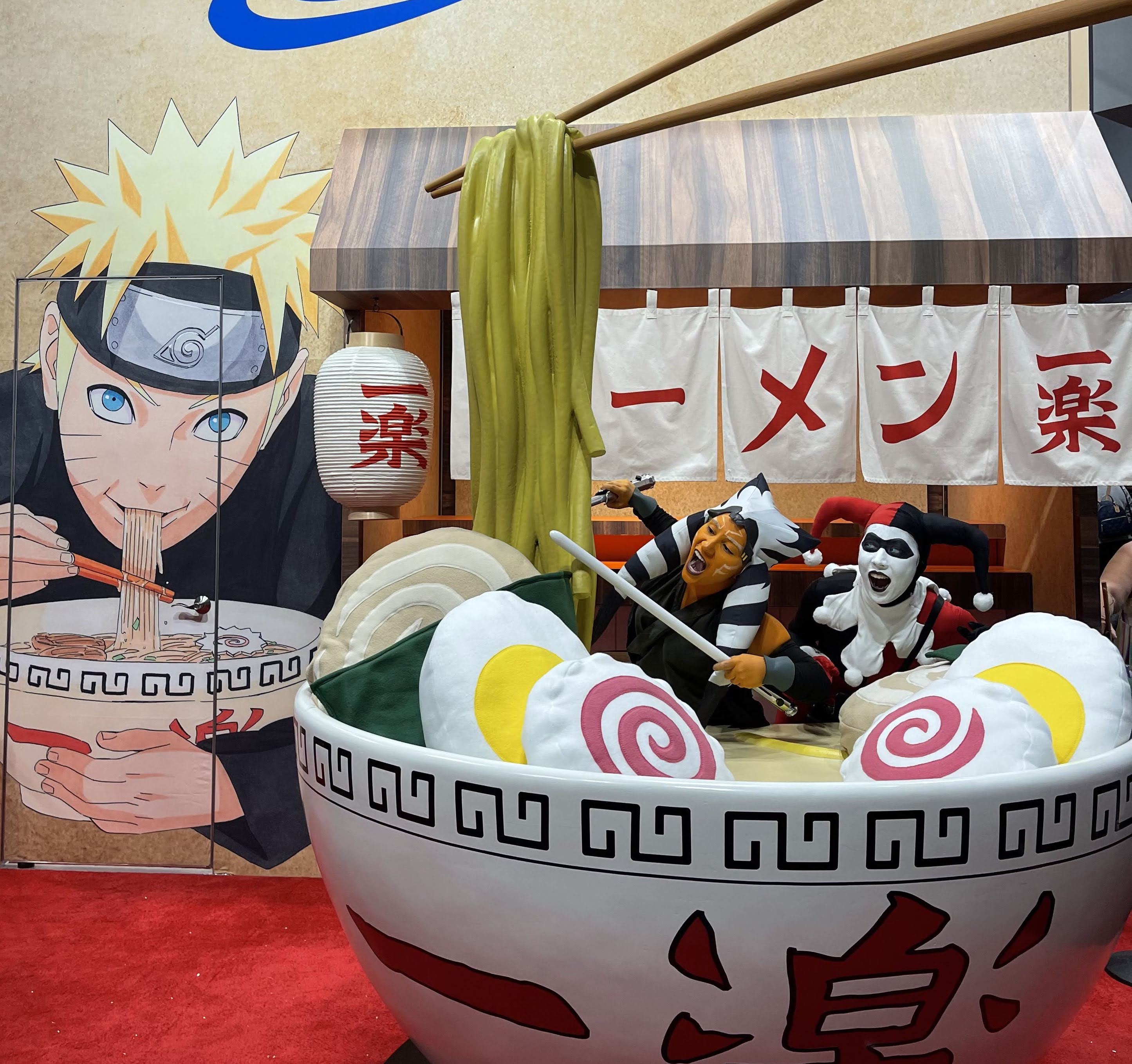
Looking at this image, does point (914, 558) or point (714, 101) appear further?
point (914, 558)

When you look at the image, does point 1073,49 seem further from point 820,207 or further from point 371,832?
point 371,832

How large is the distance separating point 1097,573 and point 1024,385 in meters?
0.76

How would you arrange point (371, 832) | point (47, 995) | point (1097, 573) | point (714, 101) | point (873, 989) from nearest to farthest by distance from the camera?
point (873, 989) → point (371, 832) → point (714, 101) → point (47, 995) → point (1097, 573)

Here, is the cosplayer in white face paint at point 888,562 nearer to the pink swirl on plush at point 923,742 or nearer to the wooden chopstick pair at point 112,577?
the pink swirl on plush at point 923,742

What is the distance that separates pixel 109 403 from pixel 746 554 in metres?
2.89

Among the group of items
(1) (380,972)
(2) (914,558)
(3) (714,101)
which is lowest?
(1) (380,972)

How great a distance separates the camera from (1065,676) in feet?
3.43

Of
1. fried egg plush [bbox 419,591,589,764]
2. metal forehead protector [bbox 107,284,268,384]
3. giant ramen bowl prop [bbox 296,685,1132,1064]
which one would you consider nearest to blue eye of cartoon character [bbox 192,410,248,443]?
metal forehead protector [bbox 107,284,268,384]

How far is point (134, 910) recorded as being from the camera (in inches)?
119

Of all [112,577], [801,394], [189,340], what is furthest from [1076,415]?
[112,577]

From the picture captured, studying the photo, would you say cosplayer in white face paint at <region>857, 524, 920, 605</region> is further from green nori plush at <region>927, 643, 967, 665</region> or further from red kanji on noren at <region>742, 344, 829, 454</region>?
red kanji on noren at <region>742, 344, 829, 454</region>

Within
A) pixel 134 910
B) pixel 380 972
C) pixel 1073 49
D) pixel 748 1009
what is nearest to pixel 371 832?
pixel 380 972

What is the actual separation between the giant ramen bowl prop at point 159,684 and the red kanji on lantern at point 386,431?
905 millimetres

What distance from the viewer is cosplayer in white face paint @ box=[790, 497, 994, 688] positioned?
1750 mm
